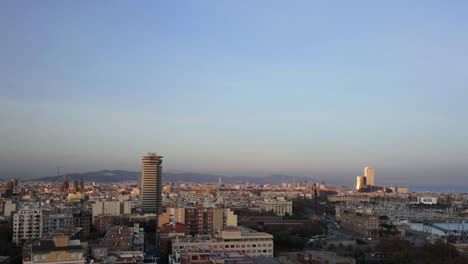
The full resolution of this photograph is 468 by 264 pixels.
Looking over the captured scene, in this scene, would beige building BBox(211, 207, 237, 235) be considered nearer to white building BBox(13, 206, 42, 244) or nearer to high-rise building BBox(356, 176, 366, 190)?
white building BBox(13, 206, 42, 244)

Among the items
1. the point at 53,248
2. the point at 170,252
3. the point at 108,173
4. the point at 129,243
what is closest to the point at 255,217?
the point at 170,252

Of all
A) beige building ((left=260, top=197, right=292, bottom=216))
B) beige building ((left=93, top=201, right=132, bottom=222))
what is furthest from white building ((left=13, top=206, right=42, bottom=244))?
beige building ((left=260, top=197, right=292, bottom=216))

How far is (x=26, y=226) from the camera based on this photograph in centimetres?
2406

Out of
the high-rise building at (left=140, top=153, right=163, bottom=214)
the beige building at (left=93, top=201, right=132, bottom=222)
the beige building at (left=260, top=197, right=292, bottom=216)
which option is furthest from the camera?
the beige building at (left=260, top=197, right=292, bottom=216)

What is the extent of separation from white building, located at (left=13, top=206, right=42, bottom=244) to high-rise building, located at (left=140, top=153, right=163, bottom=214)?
1977 centimetres

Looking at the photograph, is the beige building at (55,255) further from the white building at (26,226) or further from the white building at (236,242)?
the white building at (26,226)

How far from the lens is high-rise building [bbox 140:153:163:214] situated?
4447 cm

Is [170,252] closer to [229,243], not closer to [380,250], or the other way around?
[229,243]

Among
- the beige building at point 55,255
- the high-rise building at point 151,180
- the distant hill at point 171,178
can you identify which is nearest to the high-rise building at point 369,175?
the distant hill at point 171,178

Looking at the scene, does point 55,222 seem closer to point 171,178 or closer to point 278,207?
point 278,207

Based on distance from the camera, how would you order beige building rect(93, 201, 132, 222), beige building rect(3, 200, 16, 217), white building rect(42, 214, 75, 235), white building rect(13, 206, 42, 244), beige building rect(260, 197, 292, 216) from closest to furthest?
white building rect(13, 206, 42, 244) → white building rect(42, 214, 75, 235) → beige building rect(3, 200, 16, 217) → beige building rect(93, 201, 132, 222) → beige building rect(260, 197, 292, 216)

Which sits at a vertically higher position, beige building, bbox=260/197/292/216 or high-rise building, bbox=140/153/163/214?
high-rise building, bbox=140/153/163/214

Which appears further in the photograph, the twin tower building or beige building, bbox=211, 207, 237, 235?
the twin tower building

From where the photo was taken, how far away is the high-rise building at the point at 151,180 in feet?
146
